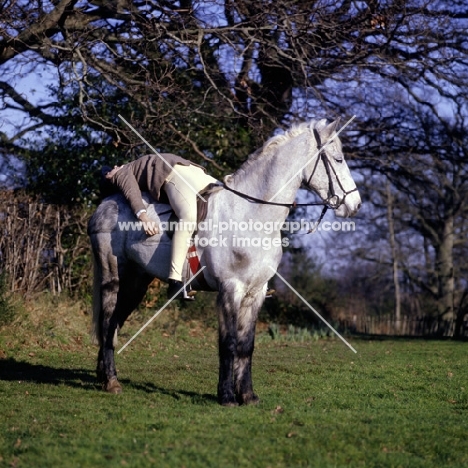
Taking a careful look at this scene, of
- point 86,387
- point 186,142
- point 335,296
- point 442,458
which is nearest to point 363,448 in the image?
point 442,458

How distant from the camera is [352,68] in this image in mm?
14781

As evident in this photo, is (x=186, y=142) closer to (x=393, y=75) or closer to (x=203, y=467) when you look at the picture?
(x=393, y=75)

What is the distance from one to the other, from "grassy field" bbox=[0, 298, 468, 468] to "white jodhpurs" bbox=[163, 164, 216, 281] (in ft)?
4.46

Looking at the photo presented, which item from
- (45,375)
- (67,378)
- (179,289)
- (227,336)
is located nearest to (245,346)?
(227,336)

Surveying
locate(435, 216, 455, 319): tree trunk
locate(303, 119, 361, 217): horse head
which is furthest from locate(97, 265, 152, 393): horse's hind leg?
locate(435, 216, 455, 319): tree trunk

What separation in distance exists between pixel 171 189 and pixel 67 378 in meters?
2.74

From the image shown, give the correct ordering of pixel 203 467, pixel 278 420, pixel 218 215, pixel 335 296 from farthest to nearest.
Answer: pixel 335 296
pixel 218 215
pixel 278 420
pixel 203 467

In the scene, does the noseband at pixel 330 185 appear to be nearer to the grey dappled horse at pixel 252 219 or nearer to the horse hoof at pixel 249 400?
the grey dappled horse at pixel 252 219

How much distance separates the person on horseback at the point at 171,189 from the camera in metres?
7.16

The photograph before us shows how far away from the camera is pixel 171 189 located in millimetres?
7414

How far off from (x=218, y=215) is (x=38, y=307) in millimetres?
6264

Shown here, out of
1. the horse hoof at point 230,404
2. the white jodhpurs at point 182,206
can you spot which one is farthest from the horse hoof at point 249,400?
the white jodhpurs at point 182,206

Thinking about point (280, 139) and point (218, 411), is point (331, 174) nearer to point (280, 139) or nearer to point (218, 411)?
point (280, 139)

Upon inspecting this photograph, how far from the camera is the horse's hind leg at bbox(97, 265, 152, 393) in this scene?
7.69 metres
